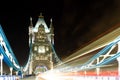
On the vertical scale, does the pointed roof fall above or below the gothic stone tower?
above

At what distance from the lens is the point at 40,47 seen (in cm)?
17362

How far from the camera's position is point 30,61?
164 m

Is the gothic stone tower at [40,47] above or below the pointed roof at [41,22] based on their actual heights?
below

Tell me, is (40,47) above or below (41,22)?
below

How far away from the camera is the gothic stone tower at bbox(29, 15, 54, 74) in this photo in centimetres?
16375

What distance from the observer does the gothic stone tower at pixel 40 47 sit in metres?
164

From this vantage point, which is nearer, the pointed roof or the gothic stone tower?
the gothic stone tower

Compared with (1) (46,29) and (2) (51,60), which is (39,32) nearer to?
(1) (46,29)

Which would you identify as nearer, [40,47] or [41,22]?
[40,47]

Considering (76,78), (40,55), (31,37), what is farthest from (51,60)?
(76,78)

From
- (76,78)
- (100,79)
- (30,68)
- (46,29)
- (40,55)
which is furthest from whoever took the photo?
(46,29)

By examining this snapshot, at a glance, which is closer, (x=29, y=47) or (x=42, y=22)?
(x=29, y=47)

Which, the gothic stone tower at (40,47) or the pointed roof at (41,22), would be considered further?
the pointed roof at (41,22)

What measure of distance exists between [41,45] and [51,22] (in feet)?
42.1
